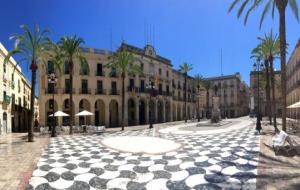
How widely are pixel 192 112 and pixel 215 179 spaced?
71994 millimetres

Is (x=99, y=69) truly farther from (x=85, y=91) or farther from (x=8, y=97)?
(x=8, y=97)

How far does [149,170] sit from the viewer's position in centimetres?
1066

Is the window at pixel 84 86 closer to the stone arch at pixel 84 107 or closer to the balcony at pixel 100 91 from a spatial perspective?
the balcony at pixel 100 91

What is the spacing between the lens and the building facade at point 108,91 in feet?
139

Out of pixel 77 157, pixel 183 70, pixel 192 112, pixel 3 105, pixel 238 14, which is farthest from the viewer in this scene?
pixel 192 112

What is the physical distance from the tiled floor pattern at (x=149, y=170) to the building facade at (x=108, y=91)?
2608 cm

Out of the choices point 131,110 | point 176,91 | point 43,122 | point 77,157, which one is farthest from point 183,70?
point 77,157

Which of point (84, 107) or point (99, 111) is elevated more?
point (84, 107)

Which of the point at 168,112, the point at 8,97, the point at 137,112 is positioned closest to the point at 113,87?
the point at 137,112

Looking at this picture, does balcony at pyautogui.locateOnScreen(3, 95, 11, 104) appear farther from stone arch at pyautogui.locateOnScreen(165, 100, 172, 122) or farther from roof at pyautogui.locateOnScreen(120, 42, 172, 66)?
stone arch at pyautogui.locateOnScreen(165, 100, 172, 122)

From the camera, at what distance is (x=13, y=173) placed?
10273 millimetres

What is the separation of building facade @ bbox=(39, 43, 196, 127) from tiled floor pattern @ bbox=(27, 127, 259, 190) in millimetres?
26075

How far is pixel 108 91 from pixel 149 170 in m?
37.1

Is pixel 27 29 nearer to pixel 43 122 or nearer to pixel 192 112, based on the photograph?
pixel 43 122
